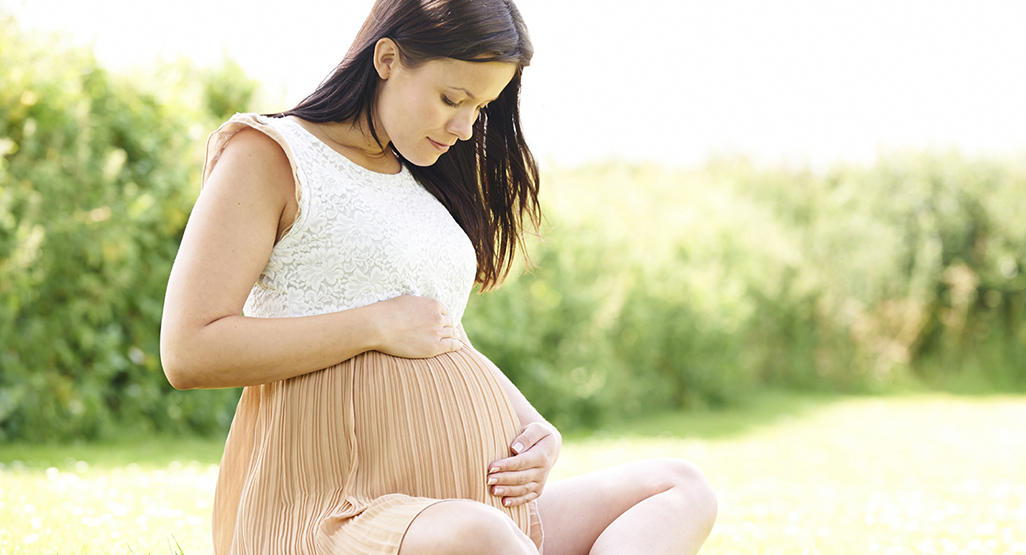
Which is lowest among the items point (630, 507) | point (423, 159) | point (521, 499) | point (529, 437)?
point (630, 507)

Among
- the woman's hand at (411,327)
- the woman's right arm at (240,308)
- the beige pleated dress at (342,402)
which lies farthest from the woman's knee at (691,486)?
the woman's right arm at (240,308)

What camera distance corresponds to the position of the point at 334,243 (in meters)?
2.00

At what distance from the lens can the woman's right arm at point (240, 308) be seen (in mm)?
1837

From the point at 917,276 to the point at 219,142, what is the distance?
13873 millimetres

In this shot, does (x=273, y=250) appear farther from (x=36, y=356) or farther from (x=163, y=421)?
(x=163, y=421)

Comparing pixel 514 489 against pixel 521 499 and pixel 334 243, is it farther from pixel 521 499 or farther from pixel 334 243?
pixel 334 243

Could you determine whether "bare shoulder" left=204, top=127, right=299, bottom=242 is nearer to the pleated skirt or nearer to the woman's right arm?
the woman's right arm

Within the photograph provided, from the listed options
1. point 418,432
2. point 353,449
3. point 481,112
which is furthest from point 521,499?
point 481,112

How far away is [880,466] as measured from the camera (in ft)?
28.3

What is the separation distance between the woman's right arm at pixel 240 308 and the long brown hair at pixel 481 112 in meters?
0.29

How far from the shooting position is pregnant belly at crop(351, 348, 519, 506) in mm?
1966

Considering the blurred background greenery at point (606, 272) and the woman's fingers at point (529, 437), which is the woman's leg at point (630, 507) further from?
the blurred background greenery at point (606, 272)

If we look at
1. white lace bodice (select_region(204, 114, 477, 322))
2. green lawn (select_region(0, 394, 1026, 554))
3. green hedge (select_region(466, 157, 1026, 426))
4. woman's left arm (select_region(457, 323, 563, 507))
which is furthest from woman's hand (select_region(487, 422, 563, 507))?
green hedge (select_region(466, 157, 1026, 426))

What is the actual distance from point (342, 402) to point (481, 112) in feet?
3.13
